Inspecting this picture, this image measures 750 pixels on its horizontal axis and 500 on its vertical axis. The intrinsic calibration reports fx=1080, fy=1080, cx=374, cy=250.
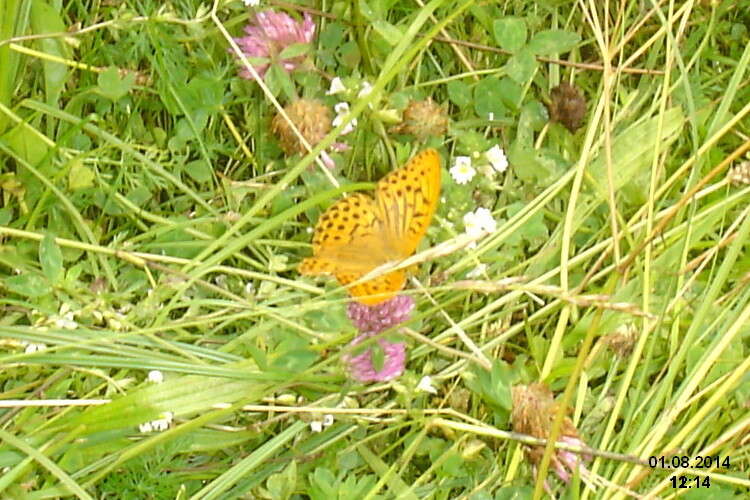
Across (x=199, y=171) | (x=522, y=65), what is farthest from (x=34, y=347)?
(x=522, y=65)

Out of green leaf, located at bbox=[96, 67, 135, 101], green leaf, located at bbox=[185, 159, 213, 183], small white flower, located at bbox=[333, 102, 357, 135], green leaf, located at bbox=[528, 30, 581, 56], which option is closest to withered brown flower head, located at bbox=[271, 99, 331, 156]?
small white flower, located at bbox=[333, 102, 357, 135]

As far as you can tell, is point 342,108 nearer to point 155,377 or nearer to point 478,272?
point 478,272

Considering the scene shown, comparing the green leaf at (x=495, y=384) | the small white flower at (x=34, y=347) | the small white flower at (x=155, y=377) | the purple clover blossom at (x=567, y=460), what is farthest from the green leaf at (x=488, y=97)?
the small white flower at (x=34, y=347)

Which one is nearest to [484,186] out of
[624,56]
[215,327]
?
[624,56]

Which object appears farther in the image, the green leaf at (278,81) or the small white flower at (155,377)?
the green leaf at (278,81)

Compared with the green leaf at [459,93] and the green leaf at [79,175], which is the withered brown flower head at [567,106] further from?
the green leaf at [79,175]

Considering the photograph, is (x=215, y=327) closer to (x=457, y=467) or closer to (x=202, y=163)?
(x=202, y=163)
